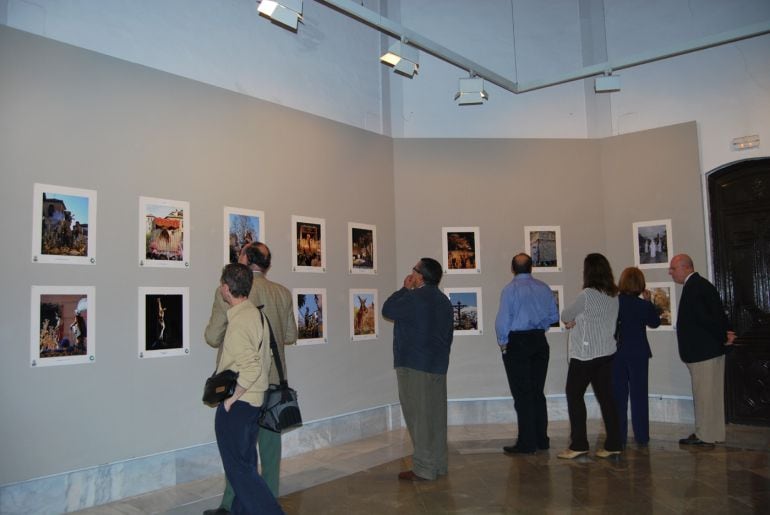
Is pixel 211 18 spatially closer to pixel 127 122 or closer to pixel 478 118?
pixel 127 122

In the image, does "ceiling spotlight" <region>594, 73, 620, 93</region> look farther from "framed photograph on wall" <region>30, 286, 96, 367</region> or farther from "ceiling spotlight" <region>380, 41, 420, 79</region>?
"framed photograph on wall" <region>30, 286, 96, 367</region>

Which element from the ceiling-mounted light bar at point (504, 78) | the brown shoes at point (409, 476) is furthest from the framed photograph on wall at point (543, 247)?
the brown shoes at point (409, 476)

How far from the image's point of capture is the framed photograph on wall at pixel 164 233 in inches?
202

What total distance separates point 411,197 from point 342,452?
3.26 metres

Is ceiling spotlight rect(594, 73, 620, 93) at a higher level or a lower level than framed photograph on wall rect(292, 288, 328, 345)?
higher

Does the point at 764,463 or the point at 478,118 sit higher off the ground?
the point at 478,118

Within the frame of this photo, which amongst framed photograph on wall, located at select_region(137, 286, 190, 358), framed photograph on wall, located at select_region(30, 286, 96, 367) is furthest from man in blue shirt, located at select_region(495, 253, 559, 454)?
framed photograph on wall, located at select_region(30, 286, 96, 367)

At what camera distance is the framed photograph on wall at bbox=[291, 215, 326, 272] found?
21.0 feet

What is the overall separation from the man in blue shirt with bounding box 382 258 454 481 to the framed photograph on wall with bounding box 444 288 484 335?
2409mm

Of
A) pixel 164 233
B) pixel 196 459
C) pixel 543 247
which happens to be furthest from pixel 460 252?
pixel 196 459

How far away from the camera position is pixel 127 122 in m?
5.09

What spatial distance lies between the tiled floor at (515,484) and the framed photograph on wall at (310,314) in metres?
1.20

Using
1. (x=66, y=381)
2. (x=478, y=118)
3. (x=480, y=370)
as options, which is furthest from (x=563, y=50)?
(x=66, y=381)

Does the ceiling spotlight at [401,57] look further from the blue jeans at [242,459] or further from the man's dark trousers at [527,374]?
the blue jeans at [242,459]
